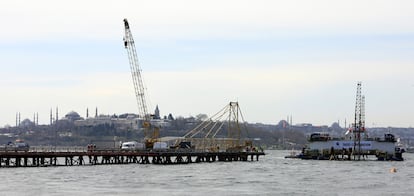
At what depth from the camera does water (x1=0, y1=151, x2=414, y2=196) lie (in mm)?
96938

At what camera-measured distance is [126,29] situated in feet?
640

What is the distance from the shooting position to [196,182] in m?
112

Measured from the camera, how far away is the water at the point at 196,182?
96.9 m

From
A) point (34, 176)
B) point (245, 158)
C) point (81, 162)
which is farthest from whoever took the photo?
point (245, 158)

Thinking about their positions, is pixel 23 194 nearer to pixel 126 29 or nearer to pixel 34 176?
pixel 34 176

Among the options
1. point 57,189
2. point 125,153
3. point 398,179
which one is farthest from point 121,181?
point 125,153

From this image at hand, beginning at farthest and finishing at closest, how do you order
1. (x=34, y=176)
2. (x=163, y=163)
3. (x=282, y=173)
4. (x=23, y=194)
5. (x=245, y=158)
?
(x=245, y=158)
(x=163, y=163)
(x=282, y=173)
(x=34, y=176)
(x=23, y=194)

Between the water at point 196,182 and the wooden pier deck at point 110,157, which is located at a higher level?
the wooden pier deck at point 110,157

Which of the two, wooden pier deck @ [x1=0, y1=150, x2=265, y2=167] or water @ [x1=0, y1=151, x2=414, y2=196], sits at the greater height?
wooden pier deck @ [x1=0, y1=150, x2=265, y2=167]

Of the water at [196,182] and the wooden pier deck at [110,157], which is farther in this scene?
the wooden pier deck at [110,157]

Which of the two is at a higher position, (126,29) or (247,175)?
(126,29)

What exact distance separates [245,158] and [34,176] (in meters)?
77.7

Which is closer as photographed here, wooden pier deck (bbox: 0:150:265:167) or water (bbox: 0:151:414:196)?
water (bbox: 0:151:414:196)

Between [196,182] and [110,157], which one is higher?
[110,157]
